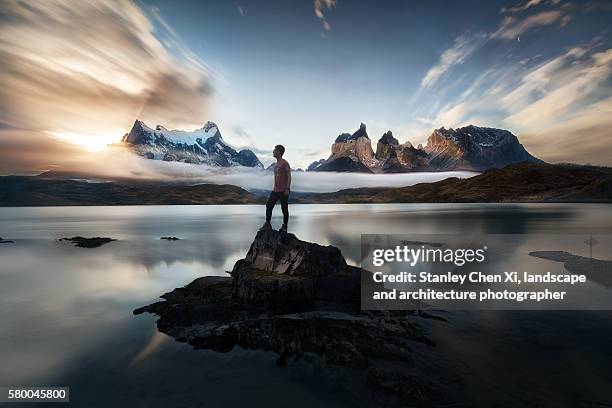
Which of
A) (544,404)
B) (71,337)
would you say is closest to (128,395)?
(71,337)

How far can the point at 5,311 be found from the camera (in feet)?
62.8

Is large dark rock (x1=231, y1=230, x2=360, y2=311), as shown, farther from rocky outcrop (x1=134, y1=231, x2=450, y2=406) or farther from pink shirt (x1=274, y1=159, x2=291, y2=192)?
pink shirt (x1=274, y1=159, x2=291, y2=192)

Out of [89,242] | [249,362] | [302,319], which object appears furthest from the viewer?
[89,242]

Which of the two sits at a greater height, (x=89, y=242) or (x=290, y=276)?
(x=290, y=276)

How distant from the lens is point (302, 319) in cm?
1409

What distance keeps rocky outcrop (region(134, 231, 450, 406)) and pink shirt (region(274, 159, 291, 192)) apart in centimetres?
319

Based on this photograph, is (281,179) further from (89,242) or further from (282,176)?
(89,242)

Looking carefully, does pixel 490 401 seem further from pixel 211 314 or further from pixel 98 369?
pixel 98 369

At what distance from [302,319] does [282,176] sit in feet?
26.6

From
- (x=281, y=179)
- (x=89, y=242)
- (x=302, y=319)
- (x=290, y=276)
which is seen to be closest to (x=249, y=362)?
(x=302, y=319)

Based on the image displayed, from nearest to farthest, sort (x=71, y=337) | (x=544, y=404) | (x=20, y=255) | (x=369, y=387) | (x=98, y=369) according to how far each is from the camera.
Result: 1. (x=544, y=404)
2. (x=369, y=387)
3. (x=98, y=369)
4. (x=71, y=337)
5. (x=20, y=255)

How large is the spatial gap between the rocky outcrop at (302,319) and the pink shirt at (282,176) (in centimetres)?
319

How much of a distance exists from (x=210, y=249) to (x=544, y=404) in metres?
41.8

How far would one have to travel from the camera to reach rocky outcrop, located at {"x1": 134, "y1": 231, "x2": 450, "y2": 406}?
10852 mm
